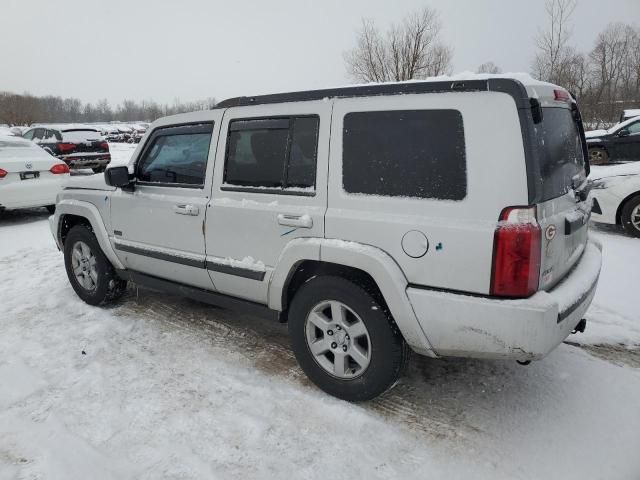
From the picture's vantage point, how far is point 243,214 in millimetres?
3043

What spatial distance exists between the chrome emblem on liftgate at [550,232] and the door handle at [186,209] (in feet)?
7.50

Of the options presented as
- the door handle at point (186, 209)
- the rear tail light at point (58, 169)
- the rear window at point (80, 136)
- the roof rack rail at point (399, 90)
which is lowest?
the door handle at point (186, 209)

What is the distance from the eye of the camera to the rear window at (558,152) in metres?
2.25

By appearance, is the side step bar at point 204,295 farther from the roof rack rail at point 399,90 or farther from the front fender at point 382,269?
the roof rack rail at point 399,90

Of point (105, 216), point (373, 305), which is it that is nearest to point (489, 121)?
point (373, 305)

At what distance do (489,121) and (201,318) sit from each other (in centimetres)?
296

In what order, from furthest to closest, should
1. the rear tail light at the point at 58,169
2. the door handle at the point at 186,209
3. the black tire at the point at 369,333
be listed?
the rear tail light at the point at 58,169
the door handle at the point at 186,209
the black tire at the point at 369,333

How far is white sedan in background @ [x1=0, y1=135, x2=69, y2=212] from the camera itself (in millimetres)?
7613

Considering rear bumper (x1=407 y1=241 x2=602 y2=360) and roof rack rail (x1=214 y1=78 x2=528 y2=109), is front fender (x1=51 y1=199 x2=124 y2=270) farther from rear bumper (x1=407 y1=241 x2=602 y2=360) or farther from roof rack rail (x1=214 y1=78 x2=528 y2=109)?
rear bumper (x1=407 y1=241 x2=602 y2=360)

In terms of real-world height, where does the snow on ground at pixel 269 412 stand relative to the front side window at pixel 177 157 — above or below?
below

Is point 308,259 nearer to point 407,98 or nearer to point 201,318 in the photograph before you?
point 407,98

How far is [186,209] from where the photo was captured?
3352 millimetres

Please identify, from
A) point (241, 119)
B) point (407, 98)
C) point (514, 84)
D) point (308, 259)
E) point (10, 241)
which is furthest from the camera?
point (10, 241)

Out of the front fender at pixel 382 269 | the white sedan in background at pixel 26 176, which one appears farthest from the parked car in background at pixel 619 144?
the white sedan in background at pixel 26 176
